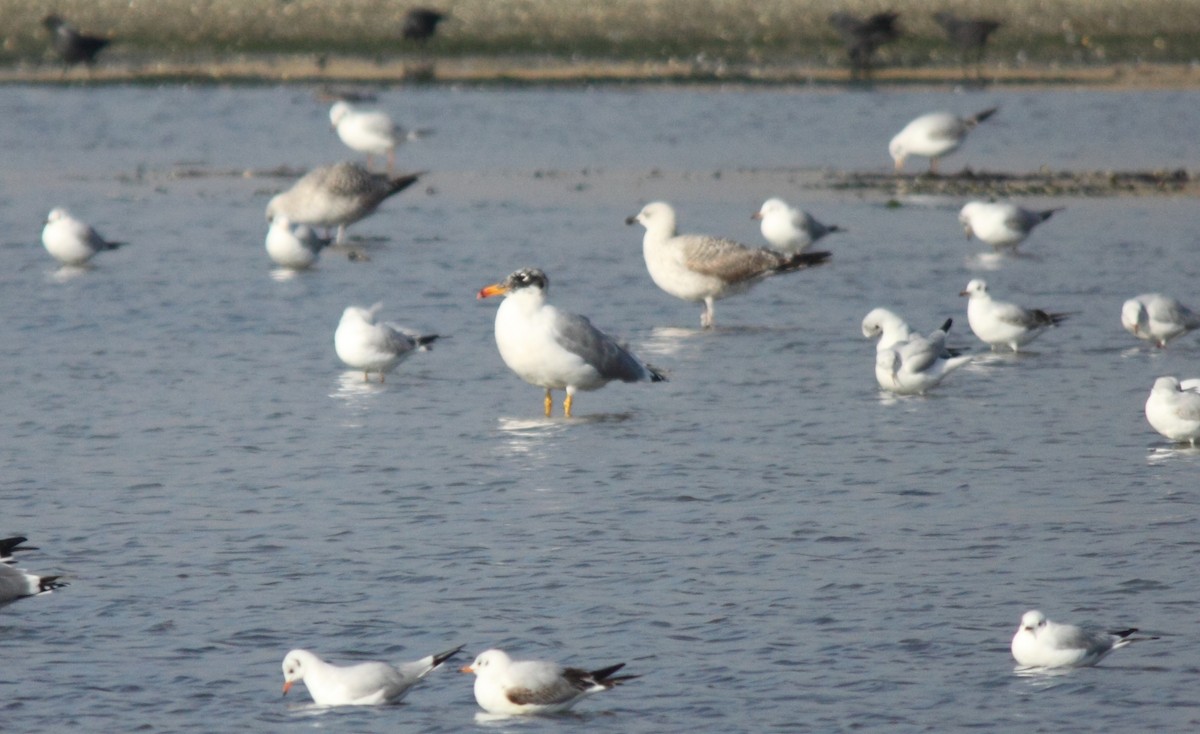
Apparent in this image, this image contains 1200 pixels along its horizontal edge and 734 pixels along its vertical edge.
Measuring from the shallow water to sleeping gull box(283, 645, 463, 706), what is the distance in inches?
3.5

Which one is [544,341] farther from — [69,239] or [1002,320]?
[69,239]

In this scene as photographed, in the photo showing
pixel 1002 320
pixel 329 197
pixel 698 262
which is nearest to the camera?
pixel 1002 320

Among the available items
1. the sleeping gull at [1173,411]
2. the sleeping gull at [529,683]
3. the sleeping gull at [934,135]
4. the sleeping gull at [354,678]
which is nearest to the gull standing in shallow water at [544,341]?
the sleeping gull at [1173,411]

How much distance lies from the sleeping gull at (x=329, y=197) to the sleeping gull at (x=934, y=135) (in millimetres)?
8077

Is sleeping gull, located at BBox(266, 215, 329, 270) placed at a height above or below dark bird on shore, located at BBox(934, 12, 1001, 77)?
below

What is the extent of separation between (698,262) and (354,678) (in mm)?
9686

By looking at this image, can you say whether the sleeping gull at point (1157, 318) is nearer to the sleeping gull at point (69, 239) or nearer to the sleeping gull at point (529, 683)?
the sleeping gull at point (529, 683)

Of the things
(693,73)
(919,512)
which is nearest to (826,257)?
(919,512)

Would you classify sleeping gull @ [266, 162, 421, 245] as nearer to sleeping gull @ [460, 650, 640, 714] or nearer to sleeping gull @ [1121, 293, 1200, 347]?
sleeping gull @ [1121, 293, 1200, 347]

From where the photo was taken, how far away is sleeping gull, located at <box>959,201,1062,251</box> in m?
20.0

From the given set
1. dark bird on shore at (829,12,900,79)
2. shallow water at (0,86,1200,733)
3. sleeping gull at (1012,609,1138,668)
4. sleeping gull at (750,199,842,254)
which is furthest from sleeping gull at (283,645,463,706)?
dark bird on shore at (829,12,900,79)

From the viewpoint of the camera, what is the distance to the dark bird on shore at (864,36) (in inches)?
1638

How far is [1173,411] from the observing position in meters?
11.1

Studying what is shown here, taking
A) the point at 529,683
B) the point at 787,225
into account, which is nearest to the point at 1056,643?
the point at 529,683
